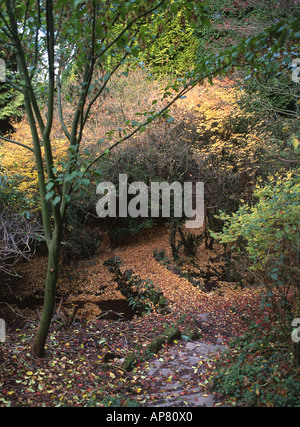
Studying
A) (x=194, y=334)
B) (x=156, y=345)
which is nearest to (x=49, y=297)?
(x=156, y=345)

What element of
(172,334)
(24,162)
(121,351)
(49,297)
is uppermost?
(24,162)

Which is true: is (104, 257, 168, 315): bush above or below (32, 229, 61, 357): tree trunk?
below

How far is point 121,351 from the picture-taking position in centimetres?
456

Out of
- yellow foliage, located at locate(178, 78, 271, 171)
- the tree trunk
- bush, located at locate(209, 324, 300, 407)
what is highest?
yellow foliage, located at locate(178, 78, 271, 171)

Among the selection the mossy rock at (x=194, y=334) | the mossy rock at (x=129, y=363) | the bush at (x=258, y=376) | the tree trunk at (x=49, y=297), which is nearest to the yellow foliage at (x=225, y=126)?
the mossy rock at (x=194, y=334)

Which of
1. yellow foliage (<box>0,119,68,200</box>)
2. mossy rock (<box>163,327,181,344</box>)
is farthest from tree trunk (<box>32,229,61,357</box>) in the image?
yellow foliage (<box>0,119,68,200</box>)

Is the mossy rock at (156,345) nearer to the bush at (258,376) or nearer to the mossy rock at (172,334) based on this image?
the mossy rock at (172,334)

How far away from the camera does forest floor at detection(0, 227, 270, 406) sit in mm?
3252

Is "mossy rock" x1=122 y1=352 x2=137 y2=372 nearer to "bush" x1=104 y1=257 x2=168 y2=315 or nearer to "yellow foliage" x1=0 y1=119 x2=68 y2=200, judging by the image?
"bush" x1=104 y1=257 x2=168 y2=315

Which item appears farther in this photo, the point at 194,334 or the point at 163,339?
the point at 194,334

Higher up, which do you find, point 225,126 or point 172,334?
point 225,126

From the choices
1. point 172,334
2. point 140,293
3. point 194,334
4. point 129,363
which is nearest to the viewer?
point 129,363

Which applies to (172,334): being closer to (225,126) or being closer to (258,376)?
(258,376)

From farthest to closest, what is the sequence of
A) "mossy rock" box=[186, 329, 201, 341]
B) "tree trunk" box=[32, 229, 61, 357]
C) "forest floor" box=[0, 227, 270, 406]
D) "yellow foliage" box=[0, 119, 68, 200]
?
1. "yellow foliage" box=[0, 119, 68, 200]
2. "mossy rock" box=[186, 329, 201, 341]
3. "tree trunk" box=[32, 229, 61, 357]
4. "forest floor" box=[0, 227, 270, 406]
